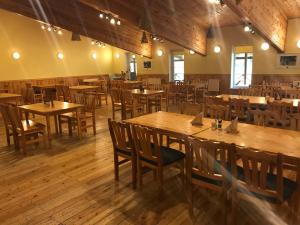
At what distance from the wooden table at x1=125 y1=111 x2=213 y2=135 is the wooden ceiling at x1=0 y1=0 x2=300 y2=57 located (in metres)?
3.54

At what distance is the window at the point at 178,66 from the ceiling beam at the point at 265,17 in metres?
4.27

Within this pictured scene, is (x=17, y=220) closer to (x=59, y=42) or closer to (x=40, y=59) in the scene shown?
(x=40, y=59)

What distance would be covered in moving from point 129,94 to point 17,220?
4.60 metres

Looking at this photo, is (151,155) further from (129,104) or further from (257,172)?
(129,104)

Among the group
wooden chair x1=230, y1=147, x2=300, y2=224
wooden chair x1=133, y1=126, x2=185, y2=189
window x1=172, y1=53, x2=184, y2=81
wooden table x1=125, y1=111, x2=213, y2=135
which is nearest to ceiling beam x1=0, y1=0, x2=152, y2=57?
window x1=172, y1=53, x2=184, y2=81

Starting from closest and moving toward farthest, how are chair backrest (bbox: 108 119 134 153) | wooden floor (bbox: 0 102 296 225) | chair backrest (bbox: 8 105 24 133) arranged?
wooden floor (bbox: 0 102 296 225) → chair backrest (bbox: 108 119 134 153) → chair backrest (bbox: 8 105 24 133)

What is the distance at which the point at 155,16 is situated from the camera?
768 centimetres

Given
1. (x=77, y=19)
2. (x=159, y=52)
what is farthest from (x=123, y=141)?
(x=159, y=52)

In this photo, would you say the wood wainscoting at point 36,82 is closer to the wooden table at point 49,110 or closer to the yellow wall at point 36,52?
the yellow wall at point 36,52

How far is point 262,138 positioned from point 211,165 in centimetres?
72

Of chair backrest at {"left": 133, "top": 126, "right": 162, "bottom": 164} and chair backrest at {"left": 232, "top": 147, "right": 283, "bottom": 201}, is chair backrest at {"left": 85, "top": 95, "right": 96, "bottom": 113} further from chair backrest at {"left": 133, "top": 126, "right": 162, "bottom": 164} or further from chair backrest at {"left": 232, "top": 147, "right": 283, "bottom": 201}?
chair backrest at {"left": 232, "top": 147, "right": 283, "bottom": 201}

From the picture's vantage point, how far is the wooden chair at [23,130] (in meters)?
4.40


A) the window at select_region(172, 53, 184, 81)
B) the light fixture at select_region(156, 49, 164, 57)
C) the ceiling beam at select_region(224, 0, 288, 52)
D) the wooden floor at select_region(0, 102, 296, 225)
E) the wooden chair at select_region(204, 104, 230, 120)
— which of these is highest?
the ceiling beam at select_region(224, 0, 288, 52)

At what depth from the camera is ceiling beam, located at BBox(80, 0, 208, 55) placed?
23.7 feet
